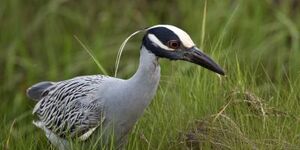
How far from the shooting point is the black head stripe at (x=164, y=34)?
3.97 metres

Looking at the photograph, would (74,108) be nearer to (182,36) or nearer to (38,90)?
(38,90)

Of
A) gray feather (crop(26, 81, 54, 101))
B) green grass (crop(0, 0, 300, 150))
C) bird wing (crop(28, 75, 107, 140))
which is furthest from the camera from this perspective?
gray feather (crop(26, 81, 54, 101))

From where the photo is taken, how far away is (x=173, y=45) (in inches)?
158

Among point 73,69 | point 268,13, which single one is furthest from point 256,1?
point 73,69

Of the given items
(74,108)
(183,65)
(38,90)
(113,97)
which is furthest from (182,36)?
(38,90)

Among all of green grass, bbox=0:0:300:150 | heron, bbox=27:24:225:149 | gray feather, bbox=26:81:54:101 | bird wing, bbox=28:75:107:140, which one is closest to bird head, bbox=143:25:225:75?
heron, bbox=27:24:225:149

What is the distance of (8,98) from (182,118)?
2.75 m

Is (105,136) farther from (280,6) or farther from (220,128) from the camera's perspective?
(280,6)

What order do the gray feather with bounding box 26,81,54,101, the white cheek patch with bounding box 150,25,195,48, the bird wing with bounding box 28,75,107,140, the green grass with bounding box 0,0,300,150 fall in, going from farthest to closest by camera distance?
the gray feather with bounding box 26,81,54,101 → the bird wing with bounding box 28,75,107,140 → the green grass with bounding box 0,0,300,150 → the white cheek patch with bounding box 150,25,195,48

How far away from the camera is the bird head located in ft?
13.1

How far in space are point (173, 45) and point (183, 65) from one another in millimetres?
1021

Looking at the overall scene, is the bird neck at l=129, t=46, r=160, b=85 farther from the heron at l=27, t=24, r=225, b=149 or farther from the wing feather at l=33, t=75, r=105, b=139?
the wing feather at l=33, t=75, r=105, b=139

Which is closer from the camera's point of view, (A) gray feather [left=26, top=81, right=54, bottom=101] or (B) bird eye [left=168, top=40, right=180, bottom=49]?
(B) bird eye [left=168, top=40, right=180, bottom=49]

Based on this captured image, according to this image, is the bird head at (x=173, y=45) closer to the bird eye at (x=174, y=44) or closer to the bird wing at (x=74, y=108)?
the bird eye at (x=174, y=44)
